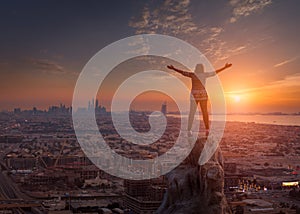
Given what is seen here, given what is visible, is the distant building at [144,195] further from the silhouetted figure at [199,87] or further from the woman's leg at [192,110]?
the silhouetted figure at [199,87]

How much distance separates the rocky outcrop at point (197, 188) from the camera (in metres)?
5.21

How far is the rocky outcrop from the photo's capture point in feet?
17.1

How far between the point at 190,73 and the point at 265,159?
29198mm

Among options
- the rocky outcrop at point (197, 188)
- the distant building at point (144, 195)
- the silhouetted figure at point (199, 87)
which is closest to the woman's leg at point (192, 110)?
the silhouetted figure at point (199, 87)

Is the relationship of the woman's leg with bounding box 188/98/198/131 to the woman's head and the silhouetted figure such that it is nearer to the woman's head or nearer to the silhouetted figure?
the silhouetted figure

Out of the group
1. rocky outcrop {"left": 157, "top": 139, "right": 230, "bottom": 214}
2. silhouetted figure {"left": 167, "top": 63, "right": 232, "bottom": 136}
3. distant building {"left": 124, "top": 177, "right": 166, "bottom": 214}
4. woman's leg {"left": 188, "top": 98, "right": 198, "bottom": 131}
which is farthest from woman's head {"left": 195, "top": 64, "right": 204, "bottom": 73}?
distant building {"left": 124, "top": 177, "right": 166, "bottom": 214}

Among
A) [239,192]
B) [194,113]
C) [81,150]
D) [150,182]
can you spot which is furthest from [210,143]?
[81,150]

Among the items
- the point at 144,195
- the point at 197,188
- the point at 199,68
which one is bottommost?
the point at 144,195

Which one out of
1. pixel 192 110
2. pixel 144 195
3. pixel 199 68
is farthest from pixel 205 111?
pixel 144 195

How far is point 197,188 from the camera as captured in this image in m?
5.35

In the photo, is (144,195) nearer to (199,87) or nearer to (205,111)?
(205,111)

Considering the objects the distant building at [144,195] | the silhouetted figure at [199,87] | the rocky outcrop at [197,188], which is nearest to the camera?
the rocky outcrop at [197,188]

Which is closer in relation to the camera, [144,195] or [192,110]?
[192,110]

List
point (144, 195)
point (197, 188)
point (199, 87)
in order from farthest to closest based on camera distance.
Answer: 1. point (144, 195)
2. point (199, 87)
3. point (197, 188)
